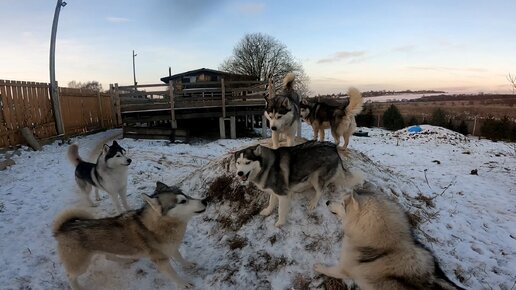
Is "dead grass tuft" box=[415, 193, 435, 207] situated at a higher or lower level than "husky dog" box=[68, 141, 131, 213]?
lower

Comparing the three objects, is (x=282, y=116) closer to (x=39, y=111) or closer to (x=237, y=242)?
(x=237, y=242)

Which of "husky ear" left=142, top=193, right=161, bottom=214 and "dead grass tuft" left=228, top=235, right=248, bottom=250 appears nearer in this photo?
"husky ear" left=142, top=193, right=161, bottom=214

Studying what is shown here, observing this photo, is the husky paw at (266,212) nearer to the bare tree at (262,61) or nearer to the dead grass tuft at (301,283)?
the dead grass tuft at (301,283)

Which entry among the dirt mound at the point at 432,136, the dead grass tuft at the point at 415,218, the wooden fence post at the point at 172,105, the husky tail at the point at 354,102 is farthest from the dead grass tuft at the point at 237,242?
the dirt mound at the point at 432,136

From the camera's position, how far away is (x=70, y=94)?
14516 millimetres

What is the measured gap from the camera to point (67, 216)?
12.0ft

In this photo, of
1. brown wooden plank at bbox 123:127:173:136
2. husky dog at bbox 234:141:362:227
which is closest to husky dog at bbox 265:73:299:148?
husky dog at bbox 234:141:362:227

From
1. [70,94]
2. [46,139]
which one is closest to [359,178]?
[46,139]

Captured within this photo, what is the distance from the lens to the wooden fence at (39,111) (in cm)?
1011

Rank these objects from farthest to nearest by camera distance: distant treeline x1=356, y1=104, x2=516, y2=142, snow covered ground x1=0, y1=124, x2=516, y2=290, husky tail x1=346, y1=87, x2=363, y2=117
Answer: distant treeline x1=356, y1=104, x2=516, y2=142
husky tail x1=346, y1=87, x2=363, y2=117
snow covered ground x1=0, y1=124, x2=516, y2=290

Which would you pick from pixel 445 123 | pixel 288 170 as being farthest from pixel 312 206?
pixel 445 123

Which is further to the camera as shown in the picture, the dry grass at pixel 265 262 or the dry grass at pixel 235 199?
the dry grass at pixel 235 199

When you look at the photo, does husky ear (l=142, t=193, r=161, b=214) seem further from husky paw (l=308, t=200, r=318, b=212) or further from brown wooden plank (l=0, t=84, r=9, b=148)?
brown wooden plank (l=0, t=84, r=9, b=148)

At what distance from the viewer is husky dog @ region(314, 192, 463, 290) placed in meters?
2.72
